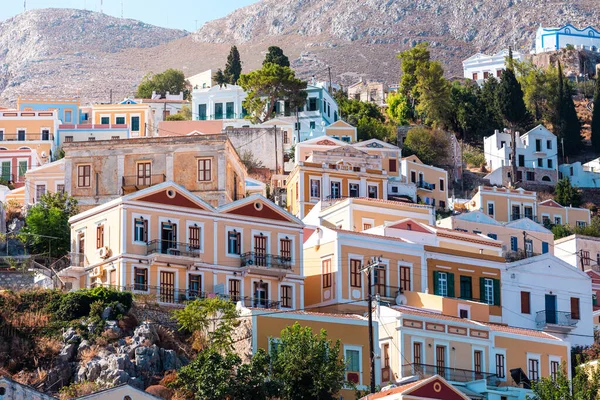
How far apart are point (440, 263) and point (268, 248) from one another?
340 inches

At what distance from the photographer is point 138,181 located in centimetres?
7231

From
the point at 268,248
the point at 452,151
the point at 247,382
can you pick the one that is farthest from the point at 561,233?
the point at 247,382

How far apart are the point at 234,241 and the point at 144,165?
1282 cm

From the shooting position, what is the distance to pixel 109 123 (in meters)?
114

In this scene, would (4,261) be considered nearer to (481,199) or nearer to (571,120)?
(481,199)

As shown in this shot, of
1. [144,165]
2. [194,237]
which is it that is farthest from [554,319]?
[144,165]

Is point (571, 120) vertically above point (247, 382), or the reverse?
point (571, 120)

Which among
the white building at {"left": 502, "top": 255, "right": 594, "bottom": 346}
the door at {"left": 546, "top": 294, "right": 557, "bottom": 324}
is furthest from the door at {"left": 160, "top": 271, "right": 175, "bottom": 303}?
the door at {"left": 546, "top": 294, "right": 557, "bottom": 324}

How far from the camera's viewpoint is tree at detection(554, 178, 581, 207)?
349 feet

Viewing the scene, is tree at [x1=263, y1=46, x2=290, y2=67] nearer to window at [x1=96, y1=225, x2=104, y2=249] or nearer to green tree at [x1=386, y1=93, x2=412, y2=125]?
green tree at [x1=386, y1=93, x2=412, y2=125]

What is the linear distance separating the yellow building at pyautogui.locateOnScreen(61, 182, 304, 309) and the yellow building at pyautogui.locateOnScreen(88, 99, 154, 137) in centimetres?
5284

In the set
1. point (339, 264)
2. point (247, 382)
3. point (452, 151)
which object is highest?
point (452, 151)

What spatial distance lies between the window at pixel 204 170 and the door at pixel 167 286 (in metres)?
13.0

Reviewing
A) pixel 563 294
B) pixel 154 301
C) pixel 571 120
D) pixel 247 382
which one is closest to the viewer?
pixel 247 382
